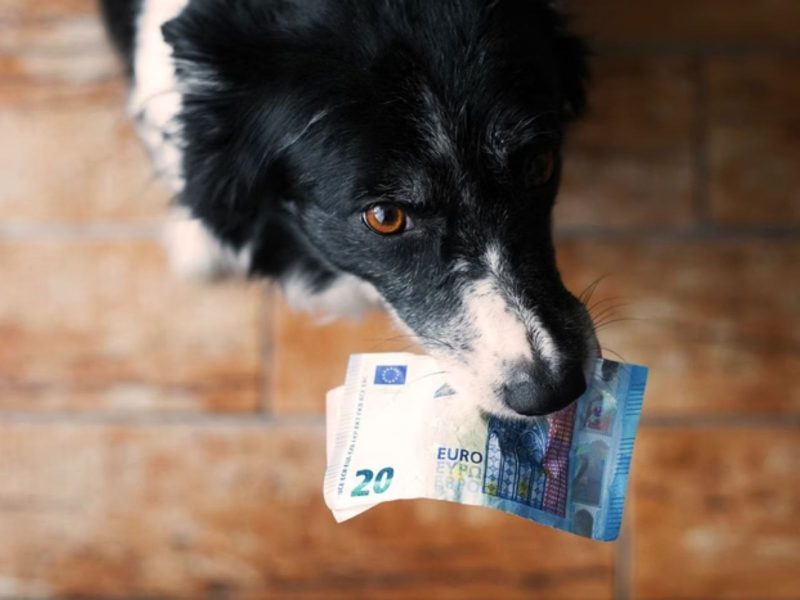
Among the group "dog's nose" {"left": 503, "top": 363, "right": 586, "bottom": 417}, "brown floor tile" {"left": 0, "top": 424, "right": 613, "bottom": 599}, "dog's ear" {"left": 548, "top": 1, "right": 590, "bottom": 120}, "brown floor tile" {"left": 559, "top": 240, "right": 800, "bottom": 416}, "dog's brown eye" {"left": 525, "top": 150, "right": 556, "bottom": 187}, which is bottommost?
"brown floor tile" {"left": 0, "top": 424, "right": 613, "bottom": 599}

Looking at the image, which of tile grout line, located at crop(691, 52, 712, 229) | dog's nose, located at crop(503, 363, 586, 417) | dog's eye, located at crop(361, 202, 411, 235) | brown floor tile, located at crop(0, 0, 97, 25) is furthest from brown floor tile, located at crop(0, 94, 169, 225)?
tile grout line, located at crop(691, 52, 712, 229)

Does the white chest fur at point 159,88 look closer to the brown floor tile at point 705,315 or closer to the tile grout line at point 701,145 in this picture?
the brown floor tile at point 705,315

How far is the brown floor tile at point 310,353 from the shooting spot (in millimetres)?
1772

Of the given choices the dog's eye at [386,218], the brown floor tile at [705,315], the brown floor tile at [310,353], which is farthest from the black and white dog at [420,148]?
the brown floor tile at [705,315]

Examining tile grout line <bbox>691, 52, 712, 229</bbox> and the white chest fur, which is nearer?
the white chest fur

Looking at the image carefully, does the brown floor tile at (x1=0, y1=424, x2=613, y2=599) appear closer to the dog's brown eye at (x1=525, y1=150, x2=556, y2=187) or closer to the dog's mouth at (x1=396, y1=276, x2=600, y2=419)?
the dog's mouth at (x1=396, y1=276, x2=600, y2=419)

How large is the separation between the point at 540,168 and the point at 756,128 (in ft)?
2.82

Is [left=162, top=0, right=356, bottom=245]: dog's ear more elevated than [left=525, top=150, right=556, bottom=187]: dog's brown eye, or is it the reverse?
[left=162, top=0, right=356, bottom=245]: dog's ear

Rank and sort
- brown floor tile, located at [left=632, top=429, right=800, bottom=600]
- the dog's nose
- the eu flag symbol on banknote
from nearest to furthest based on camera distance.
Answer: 1. the dog's nose
2. the eu flag symbol on banknote
3. brown floor tile, located at [left=632, top=429, right=800, bottom=600]

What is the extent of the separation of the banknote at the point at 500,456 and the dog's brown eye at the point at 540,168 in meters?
0.28

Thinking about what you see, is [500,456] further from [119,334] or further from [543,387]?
[119,334]

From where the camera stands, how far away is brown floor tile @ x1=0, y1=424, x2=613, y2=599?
1.76 m

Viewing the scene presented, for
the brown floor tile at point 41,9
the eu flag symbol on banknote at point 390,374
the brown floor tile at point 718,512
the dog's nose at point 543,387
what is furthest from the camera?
the brown floor tile at point 41,9

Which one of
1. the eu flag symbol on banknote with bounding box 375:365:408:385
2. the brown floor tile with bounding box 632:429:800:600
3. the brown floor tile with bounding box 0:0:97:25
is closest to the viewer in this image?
the eu flag symbol on banknote with bounding box 375:365:408:385
